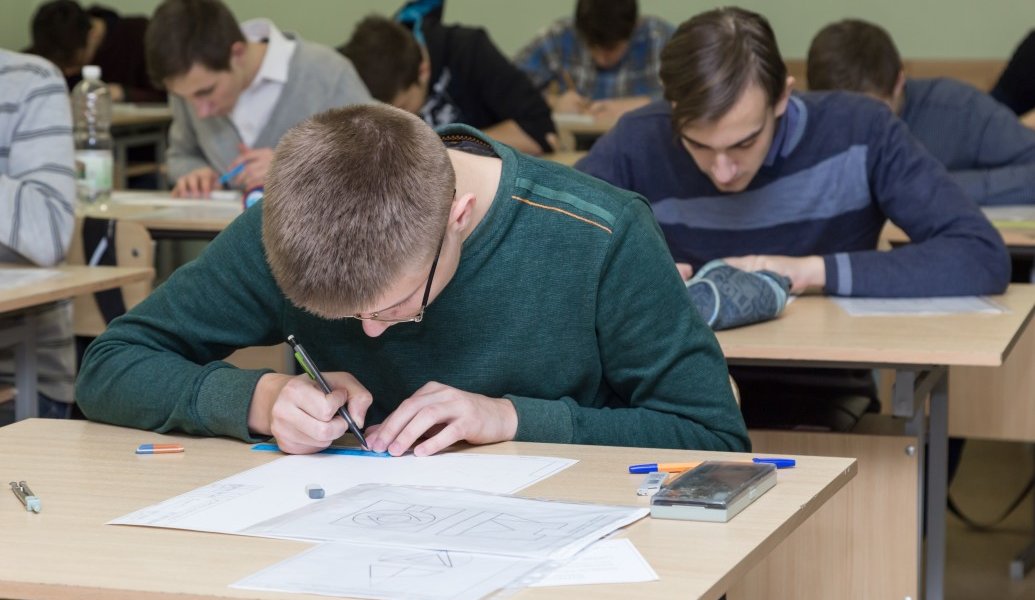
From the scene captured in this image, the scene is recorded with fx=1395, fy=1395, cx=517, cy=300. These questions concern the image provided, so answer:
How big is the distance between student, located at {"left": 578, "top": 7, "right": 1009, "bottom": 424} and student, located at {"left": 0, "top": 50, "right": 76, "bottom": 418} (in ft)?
3.47

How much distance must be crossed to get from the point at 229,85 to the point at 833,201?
76.5 inches

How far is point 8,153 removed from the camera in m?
2.82

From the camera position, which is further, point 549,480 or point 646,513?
point 549,480

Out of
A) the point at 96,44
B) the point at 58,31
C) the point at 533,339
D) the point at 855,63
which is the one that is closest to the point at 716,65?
the point at 533,339

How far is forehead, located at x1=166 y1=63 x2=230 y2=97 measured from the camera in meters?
3.79

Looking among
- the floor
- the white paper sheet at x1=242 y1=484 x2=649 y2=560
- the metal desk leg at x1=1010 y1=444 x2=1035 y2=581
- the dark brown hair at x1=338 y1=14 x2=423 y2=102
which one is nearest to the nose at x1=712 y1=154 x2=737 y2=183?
the metal desk leg at x1=1010 y1=444 x2=1035 y2=581

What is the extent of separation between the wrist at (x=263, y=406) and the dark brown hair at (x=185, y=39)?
2.41 metres

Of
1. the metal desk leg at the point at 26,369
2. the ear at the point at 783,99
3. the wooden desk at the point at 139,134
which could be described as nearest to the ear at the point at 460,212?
the ear at the point at 783,99

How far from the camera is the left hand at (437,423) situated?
1438 mm

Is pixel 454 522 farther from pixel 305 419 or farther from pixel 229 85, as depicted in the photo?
pixel 229 85

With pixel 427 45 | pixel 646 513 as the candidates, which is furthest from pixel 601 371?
pixel 427 45

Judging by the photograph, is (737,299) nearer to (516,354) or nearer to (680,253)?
(680,253)

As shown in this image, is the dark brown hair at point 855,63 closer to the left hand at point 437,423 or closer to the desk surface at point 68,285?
the desk surface at point 68,285

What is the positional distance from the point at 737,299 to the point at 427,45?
114 inches
